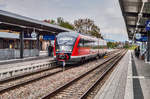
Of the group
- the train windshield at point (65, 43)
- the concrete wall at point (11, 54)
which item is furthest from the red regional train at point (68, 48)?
the concrete wall at point (11, 54)

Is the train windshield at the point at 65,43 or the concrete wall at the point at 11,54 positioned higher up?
the train windshield at the point at 65,43

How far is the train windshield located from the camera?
659 inches

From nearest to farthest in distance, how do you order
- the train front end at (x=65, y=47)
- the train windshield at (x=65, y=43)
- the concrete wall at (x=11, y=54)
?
the train front end at (x=65, y=47) → the train windshield at (x=65, y=43) → the concrete wall at (x=11, y=54)

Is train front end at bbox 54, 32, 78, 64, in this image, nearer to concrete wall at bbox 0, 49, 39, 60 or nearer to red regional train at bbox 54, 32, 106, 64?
red regional train at bbox 54, 32, 106, 64

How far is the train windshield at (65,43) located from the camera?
659 inches

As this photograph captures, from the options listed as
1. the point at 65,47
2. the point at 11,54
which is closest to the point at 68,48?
the point at 65,47

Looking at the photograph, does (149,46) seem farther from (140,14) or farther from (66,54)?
(66,54)

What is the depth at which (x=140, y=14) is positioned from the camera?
18469 millimetres

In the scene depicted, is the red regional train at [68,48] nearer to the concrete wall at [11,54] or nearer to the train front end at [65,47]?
the train front end at [65,47]

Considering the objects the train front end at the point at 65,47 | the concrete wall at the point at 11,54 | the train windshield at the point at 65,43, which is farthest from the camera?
the concrete wall at the point at 11,54

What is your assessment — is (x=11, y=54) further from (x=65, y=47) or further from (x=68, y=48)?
(x=68, y=48)

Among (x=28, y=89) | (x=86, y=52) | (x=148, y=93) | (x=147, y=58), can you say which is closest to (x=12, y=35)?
(x=86, y=52)

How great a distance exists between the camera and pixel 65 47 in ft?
55.2

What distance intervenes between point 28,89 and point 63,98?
2.19 metres
